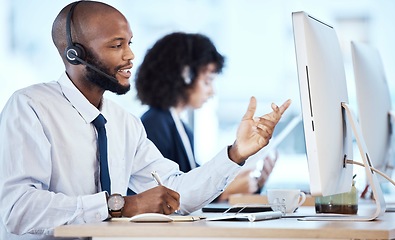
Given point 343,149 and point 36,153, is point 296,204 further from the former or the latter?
point 36,153

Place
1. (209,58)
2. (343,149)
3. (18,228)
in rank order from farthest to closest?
1. (209,58)
2. (18,228)
3. (343,149)

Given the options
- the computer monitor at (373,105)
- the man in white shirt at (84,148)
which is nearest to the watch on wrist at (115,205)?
the man in white shirt at (84,148)

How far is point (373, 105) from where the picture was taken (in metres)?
2.67

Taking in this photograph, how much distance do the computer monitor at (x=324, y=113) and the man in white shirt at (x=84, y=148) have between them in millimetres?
A: 195

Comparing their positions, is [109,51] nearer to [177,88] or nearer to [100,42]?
[100,42]

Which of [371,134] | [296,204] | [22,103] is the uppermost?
[22,103]

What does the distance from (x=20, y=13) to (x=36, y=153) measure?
10.4 ft

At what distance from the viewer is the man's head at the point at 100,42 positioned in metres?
2.52

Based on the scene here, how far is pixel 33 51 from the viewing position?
5.28 metres

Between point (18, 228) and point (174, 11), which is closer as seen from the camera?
point (18, 228)

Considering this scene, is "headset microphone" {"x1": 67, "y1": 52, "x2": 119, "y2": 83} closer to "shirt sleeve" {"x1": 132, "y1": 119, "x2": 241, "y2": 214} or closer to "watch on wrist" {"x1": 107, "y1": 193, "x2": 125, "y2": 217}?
"shirt sleeve" {"x1": 132, "y1": 119, "x2": 241, "y2": 214}

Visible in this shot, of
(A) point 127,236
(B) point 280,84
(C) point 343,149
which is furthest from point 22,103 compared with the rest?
(B) point 280,84

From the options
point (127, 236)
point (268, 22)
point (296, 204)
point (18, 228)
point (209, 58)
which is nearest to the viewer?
point (127, 236)

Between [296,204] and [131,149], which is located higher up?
[131,149]
